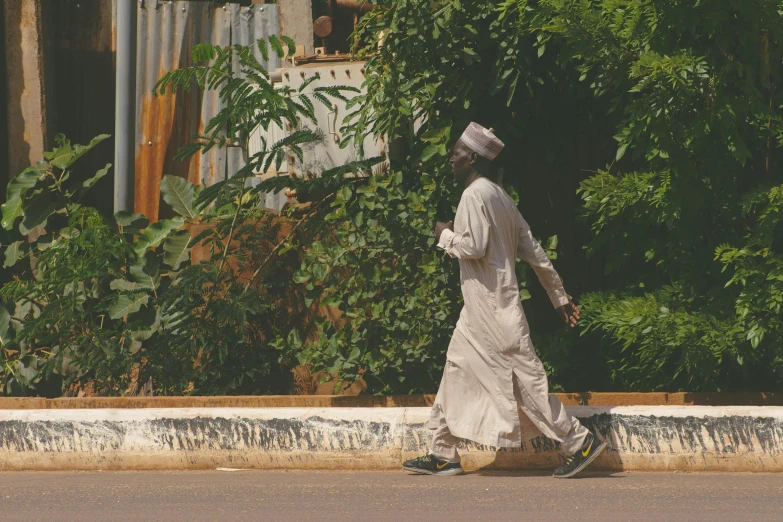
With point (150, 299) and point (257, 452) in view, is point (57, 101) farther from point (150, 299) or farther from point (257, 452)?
point (257, 452)

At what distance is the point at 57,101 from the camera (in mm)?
8555

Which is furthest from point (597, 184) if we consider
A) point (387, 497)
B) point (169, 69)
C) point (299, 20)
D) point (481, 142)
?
point (169, 69)

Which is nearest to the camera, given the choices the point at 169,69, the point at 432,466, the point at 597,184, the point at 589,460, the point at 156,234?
the point at 589,460

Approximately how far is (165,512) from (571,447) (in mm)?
1880

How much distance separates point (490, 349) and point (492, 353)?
0.07ft

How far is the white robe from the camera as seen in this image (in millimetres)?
5211

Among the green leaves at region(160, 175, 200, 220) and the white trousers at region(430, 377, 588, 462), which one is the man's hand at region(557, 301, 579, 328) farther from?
the green leaves at region(160, 175, 200, 220)

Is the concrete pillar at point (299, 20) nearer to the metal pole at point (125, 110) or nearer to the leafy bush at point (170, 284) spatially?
the leafy bush at point (170, 284)

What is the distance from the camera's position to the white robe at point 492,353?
5211mm

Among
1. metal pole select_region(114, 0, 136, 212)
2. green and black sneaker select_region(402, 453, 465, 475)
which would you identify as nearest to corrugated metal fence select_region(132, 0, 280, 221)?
metal pole select_region(114, 0, 136, 212)

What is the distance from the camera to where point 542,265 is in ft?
17.9

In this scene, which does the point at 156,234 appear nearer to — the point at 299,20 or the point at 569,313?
the point at 299,20

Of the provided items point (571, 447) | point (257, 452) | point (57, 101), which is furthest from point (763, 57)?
point (57, 101)

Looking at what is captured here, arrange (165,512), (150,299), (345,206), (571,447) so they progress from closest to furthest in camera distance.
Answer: (165,512)
(571,447)
(345,206)
(150,299)
